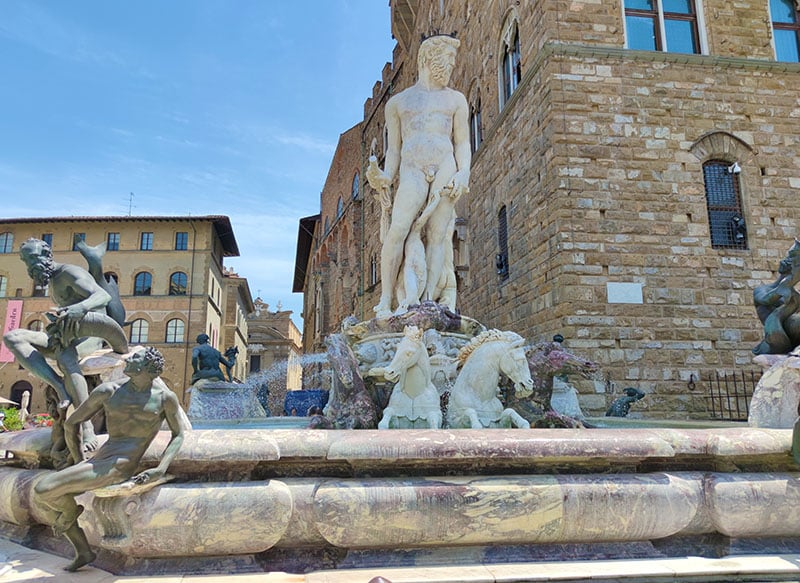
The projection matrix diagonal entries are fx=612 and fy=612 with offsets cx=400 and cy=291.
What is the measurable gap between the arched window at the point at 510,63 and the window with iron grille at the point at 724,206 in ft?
14.7

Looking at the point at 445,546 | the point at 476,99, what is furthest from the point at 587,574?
the point at 476,99

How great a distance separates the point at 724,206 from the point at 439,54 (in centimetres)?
751

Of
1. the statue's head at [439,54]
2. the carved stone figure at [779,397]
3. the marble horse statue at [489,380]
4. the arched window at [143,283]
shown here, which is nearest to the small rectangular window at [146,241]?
the arched window at [143,283]

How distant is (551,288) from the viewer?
11289mm

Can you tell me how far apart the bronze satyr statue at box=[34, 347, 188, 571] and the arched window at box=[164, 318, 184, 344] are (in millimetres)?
37278

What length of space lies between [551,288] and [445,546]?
8744 millimetres

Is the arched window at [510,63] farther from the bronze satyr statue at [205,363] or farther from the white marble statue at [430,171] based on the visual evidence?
the bronze satyr statue at [205,363]

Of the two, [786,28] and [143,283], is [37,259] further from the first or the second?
[143,283]

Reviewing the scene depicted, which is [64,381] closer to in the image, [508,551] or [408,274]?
[508,551]

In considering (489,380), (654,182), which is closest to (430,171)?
(489,380)

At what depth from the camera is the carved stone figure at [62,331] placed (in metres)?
3.96

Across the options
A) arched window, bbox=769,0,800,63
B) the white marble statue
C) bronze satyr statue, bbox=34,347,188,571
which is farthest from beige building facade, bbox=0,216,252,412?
bronze satyr statue, bbox=34,347,188,571

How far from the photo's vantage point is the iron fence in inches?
415

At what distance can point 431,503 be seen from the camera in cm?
297
